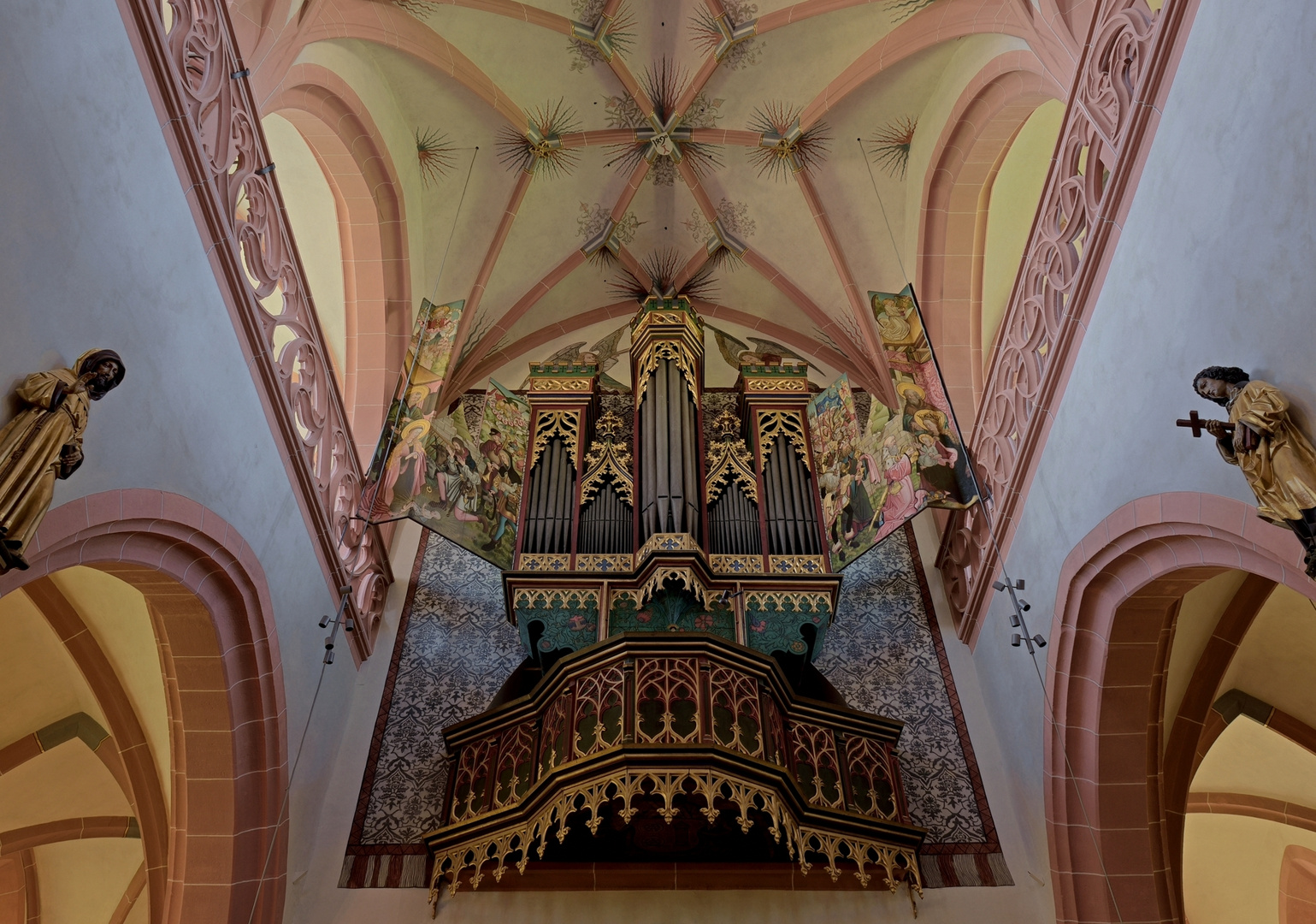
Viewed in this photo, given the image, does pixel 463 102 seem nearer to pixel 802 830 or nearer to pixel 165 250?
pixel 165 250

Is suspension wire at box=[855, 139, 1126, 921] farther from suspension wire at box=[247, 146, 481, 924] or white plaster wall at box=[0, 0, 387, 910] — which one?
white plaster wall at box=[0, 0, 387, 910]

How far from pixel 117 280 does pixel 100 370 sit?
80 cm

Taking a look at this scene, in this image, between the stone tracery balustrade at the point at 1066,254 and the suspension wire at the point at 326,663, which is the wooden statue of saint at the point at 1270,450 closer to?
the stone tracery balustrade at the point at 1066,254

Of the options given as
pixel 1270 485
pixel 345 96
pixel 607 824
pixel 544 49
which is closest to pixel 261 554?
pixel 607 824

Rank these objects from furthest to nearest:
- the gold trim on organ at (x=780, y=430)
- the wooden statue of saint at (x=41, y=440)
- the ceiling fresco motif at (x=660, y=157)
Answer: the ceiling fresco motif at (x=660, y=157), the gold trim on organ at (x=780, y=430), the wooden statue of saint at (x=41, y=440)

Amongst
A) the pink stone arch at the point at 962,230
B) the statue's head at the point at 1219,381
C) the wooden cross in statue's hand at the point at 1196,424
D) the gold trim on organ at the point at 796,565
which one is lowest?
the wooden cross in statue's hand at the point at 1196,424

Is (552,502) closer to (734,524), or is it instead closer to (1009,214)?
(734,524)

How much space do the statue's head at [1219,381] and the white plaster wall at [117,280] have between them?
4953 millimetres

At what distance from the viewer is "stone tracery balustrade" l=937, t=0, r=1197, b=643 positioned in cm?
577

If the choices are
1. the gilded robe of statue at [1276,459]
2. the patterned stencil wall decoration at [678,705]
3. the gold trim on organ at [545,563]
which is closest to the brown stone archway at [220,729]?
the patterned stencil wall decoration at [678,705]

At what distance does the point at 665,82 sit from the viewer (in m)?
11.3

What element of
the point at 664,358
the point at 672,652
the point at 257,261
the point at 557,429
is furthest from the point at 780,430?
the point at 257,261

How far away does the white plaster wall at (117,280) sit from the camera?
169 inches

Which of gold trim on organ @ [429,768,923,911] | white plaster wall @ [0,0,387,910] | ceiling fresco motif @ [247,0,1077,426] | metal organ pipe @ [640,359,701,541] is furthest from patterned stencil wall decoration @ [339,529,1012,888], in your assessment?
ceiling fresco motif @ [247,0,1077,426]
